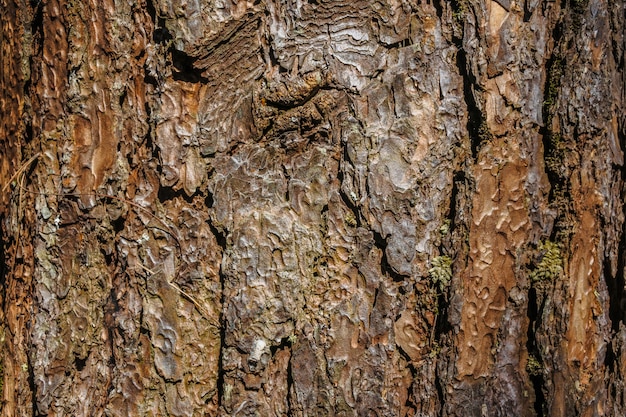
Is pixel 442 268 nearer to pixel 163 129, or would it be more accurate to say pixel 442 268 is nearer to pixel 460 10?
pixel 460 10

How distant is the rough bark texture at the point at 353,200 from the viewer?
54.4 inches

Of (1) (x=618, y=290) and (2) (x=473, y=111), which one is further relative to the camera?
(1) (x=618, y=290)

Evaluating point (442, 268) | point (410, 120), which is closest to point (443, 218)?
point (442, 268)

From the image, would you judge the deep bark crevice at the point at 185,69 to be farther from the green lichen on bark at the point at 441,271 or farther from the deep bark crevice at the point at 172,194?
the green lichen on bark at the point at 441,271

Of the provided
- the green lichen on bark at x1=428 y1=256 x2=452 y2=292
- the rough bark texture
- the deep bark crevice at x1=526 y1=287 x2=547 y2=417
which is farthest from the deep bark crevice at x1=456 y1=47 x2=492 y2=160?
the deep bark crevice at x1=526 y1=287 x2=547 y2=417

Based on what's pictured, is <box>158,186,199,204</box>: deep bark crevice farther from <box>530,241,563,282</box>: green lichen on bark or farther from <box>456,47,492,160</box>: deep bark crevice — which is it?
<box>530,241,563,282</box>: green lichen on bark

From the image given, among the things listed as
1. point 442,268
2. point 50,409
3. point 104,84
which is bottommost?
point 50,409

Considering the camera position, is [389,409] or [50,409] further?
[50,409]

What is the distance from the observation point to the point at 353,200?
54.5 inches

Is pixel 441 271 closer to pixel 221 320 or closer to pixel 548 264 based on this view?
pixel 548 264

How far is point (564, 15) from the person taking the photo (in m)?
1.40

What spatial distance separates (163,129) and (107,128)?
17 centimetres

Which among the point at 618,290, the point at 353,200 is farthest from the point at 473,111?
the point at 618,290

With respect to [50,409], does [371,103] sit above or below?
above
